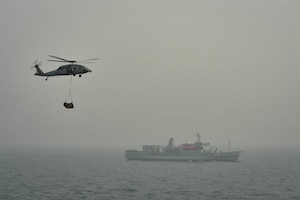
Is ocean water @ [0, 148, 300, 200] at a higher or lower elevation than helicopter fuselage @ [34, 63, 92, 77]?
lower

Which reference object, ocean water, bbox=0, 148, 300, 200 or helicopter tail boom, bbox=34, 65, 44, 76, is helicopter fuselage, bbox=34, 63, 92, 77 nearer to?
helicopter tail boom, bbox=34, 65, 44, 76

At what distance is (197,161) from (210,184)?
267 ft

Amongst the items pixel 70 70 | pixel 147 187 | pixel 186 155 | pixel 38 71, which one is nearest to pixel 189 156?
pixel 186 155

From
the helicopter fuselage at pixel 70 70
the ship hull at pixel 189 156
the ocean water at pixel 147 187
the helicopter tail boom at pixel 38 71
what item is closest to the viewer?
the helicopter fuselage at pixel 70 70

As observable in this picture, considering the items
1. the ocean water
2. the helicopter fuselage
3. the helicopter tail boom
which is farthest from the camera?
the ocean water

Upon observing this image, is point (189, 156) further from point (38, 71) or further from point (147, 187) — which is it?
point (38, 71)

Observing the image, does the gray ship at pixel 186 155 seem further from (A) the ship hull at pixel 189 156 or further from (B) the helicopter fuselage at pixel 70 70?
(B) the helicopter fuselage at pixel 70 70

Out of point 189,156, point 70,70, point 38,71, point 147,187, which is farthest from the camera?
point 189,156

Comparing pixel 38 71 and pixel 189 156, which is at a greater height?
pixel 38 71

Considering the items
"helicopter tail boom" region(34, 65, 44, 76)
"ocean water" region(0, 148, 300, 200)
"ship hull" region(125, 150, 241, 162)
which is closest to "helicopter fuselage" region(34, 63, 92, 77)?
"helicopter tail boom" region(34, 65, 44, 76)

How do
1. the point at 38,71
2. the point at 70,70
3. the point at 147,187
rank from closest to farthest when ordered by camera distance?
the point at 70,70
the point at 38,71
the point at 147,187

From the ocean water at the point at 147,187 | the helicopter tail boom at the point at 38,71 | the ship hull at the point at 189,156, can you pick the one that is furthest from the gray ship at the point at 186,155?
the helicopter tail boom at the point at 38,71

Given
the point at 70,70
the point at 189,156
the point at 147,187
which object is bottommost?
the point at 147,187

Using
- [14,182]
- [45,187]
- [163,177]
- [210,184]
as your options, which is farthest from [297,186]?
[14,182]
